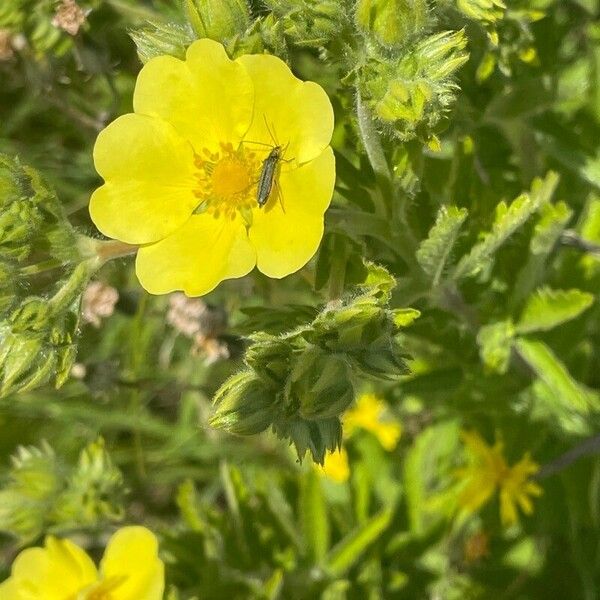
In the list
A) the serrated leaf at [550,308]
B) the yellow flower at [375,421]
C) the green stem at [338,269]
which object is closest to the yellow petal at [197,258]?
the green stem at [338,269]

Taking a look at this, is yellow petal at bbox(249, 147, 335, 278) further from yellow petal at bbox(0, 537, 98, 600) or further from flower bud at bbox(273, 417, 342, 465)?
yellow petal at bbox(0, 537, 98, 600)

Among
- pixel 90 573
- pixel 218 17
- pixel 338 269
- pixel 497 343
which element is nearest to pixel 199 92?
pixel 218 17

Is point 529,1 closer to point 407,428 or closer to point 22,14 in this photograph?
point 22,14

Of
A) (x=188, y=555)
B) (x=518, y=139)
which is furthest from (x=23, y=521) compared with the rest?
(x=518, y=139)

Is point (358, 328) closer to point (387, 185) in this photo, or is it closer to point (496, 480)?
point (387, 185)

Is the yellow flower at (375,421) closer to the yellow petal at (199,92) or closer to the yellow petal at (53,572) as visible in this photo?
the yellow petal at (53,572)
